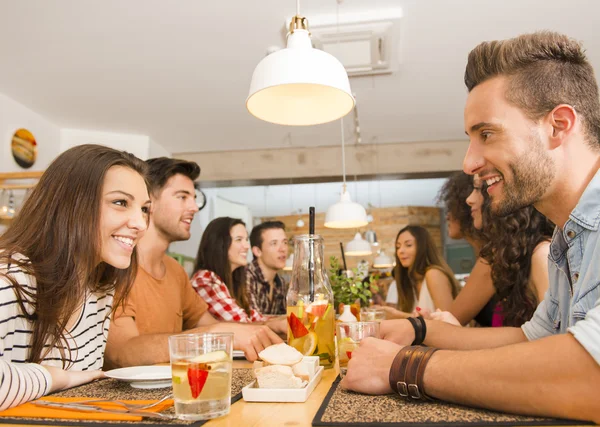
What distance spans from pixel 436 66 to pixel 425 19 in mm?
962

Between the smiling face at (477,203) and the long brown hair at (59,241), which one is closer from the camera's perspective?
the long brown hair at (59,241)

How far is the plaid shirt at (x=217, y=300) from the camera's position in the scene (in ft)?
10.5

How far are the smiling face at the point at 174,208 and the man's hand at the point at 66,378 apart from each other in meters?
1.45

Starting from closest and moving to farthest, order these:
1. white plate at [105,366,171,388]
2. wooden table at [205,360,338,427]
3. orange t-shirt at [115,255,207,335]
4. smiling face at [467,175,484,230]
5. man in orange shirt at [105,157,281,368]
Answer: wooden table at [205,360,338,427] < white plate at [105,366,171,388] < man in orange shirt at [105,157,281,368] < orange t-shirt at [115,255,207,335] < smiling face at [467,175,484,230]

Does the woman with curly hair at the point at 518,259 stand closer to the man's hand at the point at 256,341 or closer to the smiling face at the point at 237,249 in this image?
the man's hand at the point at 256,341

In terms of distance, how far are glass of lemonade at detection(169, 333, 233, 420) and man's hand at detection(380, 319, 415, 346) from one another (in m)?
0.68

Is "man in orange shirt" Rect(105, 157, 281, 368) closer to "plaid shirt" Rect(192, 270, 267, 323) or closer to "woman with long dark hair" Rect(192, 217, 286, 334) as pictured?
"plaid shirt" Rect(192, 270, 267, 323)

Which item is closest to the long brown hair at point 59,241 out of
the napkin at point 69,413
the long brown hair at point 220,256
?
the napkin at point 69,413

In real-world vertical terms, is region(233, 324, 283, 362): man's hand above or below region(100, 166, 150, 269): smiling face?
below

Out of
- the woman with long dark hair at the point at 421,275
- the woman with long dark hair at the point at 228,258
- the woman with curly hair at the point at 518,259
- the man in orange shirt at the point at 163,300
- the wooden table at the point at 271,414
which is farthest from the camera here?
the woman with long dark hair at the point at 228,258

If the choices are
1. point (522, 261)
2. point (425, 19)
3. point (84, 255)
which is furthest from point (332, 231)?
point (84, 255)

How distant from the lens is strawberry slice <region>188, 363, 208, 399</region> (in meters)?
0.82

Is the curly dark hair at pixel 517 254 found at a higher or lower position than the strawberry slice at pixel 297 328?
higher

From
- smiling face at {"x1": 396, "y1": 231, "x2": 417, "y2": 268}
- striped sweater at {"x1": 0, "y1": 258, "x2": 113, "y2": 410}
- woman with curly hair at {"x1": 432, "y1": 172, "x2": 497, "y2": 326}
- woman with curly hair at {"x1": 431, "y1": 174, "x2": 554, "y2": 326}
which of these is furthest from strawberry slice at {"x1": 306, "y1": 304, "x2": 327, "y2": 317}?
smiling face at {"x1": 396, "y1": 231, "x2": 417, "y2": 268}
